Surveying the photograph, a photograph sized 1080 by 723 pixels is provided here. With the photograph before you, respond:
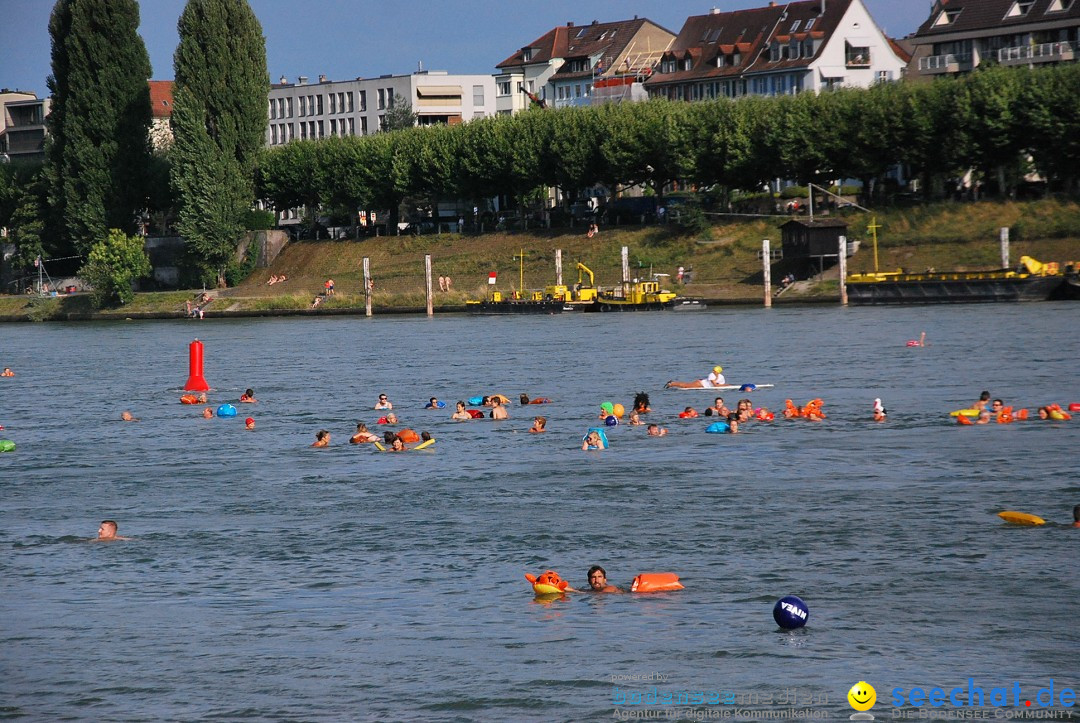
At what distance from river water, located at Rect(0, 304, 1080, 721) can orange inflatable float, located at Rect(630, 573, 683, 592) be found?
243mm

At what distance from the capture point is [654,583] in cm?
2198

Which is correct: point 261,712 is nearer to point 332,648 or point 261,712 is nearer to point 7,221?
point 332,648

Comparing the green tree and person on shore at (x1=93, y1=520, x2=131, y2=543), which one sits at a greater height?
the green tree

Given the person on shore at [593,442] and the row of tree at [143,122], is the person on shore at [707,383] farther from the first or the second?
the row of tree at [143,122]

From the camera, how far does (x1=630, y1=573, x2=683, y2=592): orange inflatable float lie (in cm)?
2195

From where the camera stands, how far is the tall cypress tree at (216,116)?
111688 mm

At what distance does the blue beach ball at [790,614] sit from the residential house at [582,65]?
127202 mm

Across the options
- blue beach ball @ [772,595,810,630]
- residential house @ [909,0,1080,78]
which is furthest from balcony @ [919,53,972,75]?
blue beach ball @ [772,595,810,630]

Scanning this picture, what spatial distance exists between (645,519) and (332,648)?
924cm

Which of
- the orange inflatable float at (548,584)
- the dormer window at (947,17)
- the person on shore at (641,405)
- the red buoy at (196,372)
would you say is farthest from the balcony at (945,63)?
the orange inflatable float at (548,584)

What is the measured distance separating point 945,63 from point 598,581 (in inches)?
4046

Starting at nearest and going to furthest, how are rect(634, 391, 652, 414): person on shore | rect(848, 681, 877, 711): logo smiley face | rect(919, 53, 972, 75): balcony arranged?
rect(848, 681, 877, 711): logo smiley face < rect(634, 391, 652, 414): person on shore < rect(919, 53, 972, 75): balcony

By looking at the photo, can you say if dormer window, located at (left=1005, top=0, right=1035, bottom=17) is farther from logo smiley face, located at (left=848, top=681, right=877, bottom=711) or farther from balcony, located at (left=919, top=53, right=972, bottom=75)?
logo smiley face, located at (left=848, top=681, right=877, bottom=711)

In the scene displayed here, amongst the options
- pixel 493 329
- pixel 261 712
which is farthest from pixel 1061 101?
pixel 261 712
